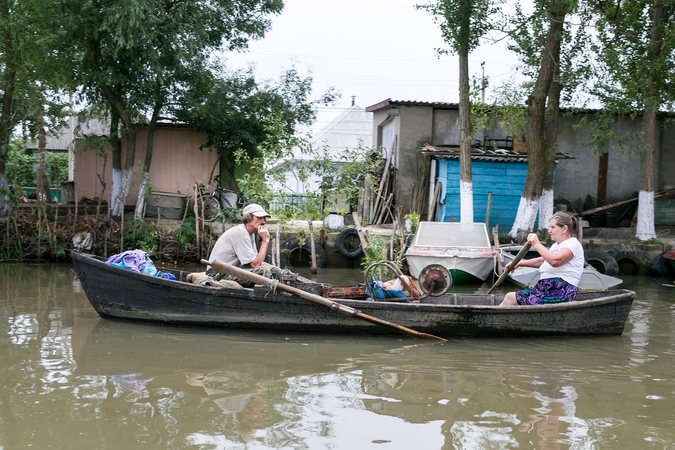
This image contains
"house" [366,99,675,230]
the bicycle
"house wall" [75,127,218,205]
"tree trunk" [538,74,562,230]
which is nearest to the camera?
"tree trunk" [538,74,562,230]

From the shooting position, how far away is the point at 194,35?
1527 cm

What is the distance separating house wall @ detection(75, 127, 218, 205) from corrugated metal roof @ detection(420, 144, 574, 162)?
6.36 metres

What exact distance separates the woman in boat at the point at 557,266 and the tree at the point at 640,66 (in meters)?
8.51

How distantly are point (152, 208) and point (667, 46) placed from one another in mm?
13156

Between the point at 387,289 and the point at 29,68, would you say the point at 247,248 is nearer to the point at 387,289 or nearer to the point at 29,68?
the point at 387,289

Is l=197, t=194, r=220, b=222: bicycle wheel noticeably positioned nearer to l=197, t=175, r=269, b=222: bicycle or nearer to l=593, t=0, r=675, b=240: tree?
l=197, t=175, r=269, b=222: bicycle

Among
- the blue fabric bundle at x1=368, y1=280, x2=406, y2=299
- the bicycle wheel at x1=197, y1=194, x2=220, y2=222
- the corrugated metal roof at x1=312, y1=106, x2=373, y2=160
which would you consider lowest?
the blue fabric bundle at x1=368, y1=280, x2=406, y2=299

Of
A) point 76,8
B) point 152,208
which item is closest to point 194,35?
point 76,8

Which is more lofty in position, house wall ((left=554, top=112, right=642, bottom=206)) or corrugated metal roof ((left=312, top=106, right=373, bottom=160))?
corrugated metal roof ((left=312, top=106, right=373, bottom=160))

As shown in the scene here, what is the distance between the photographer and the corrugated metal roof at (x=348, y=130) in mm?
34375

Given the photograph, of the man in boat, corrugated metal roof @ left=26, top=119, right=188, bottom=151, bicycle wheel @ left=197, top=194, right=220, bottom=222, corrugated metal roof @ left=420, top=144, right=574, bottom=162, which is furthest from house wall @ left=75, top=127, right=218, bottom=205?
the man in boat

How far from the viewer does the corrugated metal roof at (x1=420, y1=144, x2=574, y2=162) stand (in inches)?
739

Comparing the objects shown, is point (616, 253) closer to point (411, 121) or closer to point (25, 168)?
point (411, 121)

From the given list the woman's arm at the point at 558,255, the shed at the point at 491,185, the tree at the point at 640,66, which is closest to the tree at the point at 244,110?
the shed at the point at 491,185
